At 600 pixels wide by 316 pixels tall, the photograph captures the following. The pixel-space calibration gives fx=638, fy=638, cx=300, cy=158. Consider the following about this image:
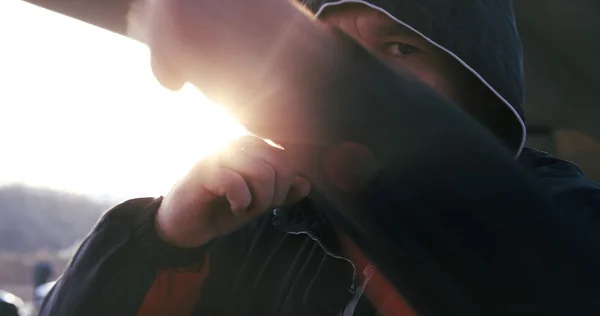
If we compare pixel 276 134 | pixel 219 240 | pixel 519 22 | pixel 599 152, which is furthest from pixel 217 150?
pixel 599 152

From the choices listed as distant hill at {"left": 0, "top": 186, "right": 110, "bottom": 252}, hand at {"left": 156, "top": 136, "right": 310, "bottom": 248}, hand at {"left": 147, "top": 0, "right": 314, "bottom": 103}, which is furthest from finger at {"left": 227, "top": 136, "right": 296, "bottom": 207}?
distant hill at {"left": 0, "top": 186, "right": 110, "bottom": 252}

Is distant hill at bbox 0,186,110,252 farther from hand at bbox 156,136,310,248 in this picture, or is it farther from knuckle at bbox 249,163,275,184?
knuckle at bbox 249,163,275,184

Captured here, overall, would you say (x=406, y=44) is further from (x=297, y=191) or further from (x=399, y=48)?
(x=297, y=191)

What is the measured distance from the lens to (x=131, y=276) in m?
0.86

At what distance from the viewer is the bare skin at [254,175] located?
65 centimetres

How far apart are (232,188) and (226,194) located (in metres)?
0.02

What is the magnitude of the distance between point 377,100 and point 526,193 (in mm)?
115

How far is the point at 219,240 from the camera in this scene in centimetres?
93

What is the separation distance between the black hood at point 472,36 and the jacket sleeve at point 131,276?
38 cm

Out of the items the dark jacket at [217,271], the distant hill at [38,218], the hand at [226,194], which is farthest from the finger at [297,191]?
the distant hill at [38,218]

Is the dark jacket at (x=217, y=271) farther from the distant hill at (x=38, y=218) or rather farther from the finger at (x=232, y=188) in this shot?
the distant hill at (x=38, y=218)

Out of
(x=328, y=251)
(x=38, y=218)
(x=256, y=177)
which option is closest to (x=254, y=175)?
(x=256, y=177)

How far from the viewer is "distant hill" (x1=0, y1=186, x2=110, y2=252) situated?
4156mm

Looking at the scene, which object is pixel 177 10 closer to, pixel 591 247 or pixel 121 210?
pixel 591 247
